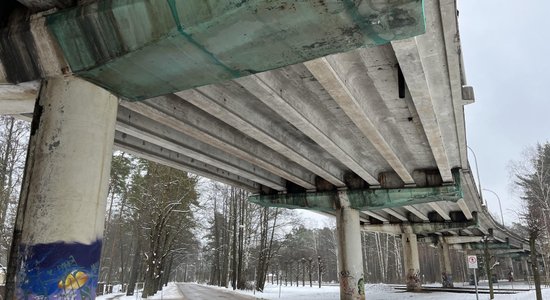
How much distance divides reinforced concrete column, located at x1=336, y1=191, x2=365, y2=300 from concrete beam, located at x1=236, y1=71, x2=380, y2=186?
17.1 ft

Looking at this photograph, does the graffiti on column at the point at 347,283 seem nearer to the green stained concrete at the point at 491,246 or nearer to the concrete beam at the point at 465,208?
the concrete beam at the point at 465,208

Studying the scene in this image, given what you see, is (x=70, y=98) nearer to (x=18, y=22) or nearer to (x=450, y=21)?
(x=18, y=22)

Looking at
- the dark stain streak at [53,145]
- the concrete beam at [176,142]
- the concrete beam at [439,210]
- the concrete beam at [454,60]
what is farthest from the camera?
the concrete beam at [439,210]

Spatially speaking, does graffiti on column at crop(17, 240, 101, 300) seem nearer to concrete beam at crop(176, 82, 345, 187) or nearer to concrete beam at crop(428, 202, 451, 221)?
concrete beam at crop(176, 82, 345, 187)

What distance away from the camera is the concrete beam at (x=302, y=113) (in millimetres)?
8438

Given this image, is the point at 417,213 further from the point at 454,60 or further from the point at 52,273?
the point at 52,273

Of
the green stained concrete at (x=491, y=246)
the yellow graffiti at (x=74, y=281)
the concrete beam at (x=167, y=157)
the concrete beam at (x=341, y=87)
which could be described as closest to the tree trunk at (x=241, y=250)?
the concrete beam at (x=167, y=157)

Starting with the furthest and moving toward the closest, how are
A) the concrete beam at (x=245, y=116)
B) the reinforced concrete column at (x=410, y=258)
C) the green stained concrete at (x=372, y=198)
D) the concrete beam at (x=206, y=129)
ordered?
the reinforced concrete column at (x=410, y=258) → the green stained concrete at (x=372, y=198) → the concrete beam at (x=206, y=129) → the concrete beam at (x=245, y=116)

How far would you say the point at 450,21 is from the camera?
649 cm

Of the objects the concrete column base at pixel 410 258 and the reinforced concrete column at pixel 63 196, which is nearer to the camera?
the reinforced concrete column at pixel 63 196

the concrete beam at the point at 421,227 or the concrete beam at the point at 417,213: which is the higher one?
the concrete beam at the point at 417,213

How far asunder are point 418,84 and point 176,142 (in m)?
7.12

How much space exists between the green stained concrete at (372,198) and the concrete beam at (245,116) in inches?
183

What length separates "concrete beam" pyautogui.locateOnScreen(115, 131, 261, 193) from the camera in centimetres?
1251
